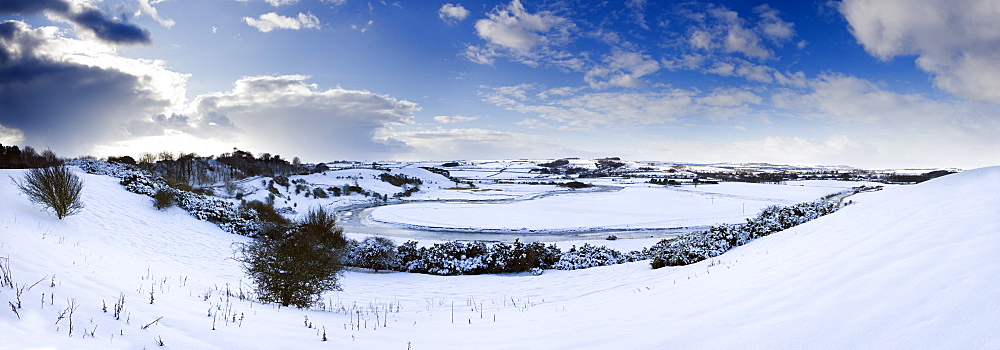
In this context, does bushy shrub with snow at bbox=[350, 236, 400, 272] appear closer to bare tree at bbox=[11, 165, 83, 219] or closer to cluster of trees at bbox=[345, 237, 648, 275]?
cluster of trees at bbox=[345, 237, 648, 275]

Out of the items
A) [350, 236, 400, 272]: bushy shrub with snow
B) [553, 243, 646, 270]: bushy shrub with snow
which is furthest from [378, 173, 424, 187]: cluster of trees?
[553, 243, 646, 270]: bushy shrub with snow

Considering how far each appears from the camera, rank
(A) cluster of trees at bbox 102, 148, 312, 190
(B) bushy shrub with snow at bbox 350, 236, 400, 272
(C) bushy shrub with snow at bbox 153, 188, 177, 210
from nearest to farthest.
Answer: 1. (B) bushy shrub with snow at bbox 350, 236, 400, 272
2. (C) bushy shrub with snow at bbox 153, 188, 177, 210
3. (A) cluster of trees at bbox 102, 148, 312, 190

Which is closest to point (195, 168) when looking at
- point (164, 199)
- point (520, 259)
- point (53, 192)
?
point (164, 199)

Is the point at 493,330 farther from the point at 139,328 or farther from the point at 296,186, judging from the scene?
the point at 296,186

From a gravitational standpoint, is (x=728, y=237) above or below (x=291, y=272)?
below

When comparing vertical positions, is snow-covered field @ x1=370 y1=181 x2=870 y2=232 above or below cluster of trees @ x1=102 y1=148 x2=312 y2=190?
below

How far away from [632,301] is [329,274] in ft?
23.3

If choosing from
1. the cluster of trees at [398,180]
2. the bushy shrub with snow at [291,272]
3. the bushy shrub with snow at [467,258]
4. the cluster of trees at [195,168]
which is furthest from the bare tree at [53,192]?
the cluster of trees at [398,180]

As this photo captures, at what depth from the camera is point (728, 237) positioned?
15.4 meters

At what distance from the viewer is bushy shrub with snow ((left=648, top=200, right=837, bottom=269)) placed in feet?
44.8

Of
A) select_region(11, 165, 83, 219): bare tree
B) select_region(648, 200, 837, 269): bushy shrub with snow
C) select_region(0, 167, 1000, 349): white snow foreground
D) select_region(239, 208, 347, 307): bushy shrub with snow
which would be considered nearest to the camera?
select_region(0, 167, 1000, 349): white snow foreground

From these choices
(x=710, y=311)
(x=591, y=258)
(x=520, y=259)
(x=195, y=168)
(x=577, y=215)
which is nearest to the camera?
(x=710, y=311)

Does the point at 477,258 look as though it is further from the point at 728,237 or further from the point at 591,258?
the point at 728,237

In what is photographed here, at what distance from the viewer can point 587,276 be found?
45.6ft
